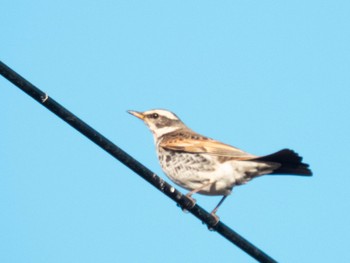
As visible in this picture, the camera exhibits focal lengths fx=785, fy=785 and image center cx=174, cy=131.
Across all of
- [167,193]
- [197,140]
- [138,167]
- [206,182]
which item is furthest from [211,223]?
[197,140]

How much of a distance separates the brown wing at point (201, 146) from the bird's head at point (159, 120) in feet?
2.91

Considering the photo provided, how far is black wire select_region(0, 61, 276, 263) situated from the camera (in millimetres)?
6289

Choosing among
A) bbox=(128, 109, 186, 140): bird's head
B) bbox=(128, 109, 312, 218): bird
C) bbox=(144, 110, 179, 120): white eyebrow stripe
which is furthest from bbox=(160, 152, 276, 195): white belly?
bbox=(144, 110, 179, 120): white eyebrow stripe

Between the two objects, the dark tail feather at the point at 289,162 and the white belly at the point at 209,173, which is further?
the white belly at the point at 209,173

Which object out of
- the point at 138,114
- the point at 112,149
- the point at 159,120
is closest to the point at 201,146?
the point at 159,120

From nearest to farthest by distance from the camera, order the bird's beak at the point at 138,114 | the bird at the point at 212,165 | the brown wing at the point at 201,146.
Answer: the bird at the point at 212,165, the brown wing at the point at 201,146, the bird's beak at the point at 138,114

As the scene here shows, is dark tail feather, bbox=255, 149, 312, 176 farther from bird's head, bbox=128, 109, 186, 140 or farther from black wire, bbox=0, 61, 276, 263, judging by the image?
bird's head, bbox=128, 109, 186, 140

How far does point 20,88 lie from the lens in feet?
20.7

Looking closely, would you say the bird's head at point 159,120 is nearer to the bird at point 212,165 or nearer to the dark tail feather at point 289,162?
the bird at point 212,165

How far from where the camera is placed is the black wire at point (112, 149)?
6289 mm

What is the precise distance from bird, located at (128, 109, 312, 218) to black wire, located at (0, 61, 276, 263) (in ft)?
6.53

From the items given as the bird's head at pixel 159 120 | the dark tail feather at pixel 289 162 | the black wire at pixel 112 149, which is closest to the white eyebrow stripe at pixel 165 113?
the bird's head at pixel 159 120

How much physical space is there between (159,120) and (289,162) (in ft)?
12.8

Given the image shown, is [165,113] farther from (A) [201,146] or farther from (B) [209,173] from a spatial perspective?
(B) [209,173]
